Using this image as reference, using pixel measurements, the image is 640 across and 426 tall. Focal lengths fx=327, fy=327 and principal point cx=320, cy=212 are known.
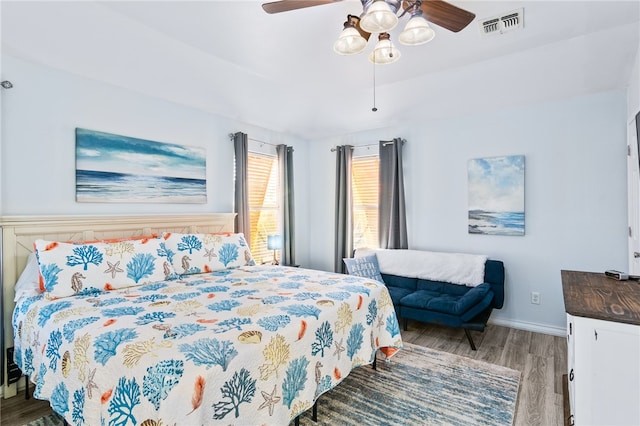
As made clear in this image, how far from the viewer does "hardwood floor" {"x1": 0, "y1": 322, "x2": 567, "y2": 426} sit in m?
2.15

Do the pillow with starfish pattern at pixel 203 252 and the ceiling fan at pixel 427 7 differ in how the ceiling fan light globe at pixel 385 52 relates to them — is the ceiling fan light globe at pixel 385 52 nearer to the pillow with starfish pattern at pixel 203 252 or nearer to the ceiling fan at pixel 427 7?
the ceiling fan at pixel 427 7

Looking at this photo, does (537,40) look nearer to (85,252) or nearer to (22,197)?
(85,252)

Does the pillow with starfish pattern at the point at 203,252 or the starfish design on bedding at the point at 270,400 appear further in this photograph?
the pillow with starfish pattern at the point at 203,252

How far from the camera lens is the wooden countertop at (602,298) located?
4.15 ft

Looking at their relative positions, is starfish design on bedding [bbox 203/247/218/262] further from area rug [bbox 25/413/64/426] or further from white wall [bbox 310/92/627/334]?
white wall [bbox 310/92/627/334]

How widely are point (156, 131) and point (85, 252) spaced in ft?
4.95

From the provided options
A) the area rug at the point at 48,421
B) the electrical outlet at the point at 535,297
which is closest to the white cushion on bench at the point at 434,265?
the electrical outlet at the point at 535,297

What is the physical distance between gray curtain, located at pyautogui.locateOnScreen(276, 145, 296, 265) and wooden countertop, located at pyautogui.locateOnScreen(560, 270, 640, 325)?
3.38 meters

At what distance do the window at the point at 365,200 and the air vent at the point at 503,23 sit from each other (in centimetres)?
231

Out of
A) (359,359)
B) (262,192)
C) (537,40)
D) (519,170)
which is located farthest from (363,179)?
(359,359)

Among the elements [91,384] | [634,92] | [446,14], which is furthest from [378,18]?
[634,92]

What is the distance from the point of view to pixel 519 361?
287cm

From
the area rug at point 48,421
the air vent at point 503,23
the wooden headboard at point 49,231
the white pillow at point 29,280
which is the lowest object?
the area rug at point 48,421

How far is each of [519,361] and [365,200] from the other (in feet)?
8.74
